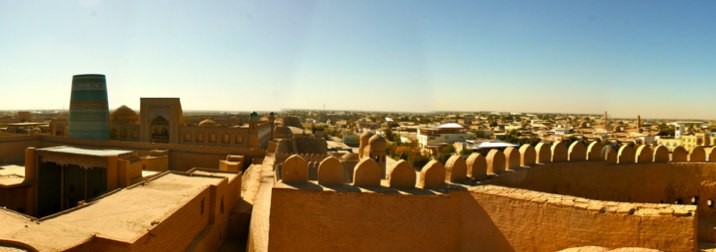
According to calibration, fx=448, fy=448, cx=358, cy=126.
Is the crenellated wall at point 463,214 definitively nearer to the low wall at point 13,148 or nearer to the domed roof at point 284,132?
the domed roof at point 284,132

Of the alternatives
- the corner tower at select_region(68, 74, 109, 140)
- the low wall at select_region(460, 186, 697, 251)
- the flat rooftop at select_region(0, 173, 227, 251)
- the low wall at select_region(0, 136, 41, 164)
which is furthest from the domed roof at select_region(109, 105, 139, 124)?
the low wall at select_region(460, 186, 697, 251)

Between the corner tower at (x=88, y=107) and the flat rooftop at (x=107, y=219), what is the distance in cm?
1754

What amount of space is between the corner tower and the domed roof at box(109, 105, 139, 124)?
594 cm

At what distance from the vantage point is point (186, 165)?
22.1 meters

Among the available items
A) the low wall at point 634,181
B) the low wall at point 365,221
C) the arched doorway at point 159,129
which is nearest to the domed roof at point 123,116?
the arched doorway at point 159,129

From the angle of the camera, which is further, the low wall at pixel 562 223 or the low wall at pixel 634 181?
the low wall at pixel 634 181

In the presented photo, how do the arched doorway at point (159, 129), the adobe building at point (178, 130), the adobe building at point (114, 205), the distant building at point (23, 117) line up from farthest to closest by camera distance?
1. the distant building at point (23, 117)
2. the arched doorway at point (159, 129)
3. the adobe building at point (178, 130)
4. the adobe building at point (114, 205)

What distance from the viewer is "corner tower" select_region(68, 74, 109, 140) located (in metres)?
25.5

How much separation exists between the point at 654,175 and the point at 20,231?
11018 millimetres

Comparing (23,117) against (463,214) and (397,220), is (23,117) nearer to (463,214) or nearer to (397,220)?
(397,220)

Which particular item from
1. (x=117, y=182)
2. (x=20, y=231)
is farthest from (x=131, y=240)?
(x=117, y=182)

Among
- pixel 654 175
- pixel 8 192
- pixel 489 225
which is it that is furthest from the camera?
pixel 8 192

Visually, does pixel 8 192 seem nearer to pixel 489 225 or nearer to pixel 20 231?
pixel 20 231

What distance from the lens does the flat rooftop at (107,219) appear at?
6.75 metres
